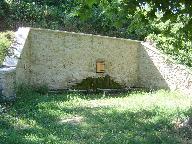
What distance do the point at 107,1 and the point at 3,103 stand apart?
18.6 feet

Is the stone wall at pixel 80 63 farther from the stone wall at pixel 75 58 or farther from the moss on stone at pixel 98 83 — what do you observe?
the moss on stone at pixel 98 83

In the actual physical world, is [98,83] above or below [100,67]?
below

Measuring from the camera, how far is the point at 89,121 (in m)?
10.7

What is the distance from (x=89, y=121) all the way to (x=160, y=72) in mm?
9515

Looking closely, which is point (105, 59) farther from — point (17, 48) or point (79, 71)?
point (17, 48)

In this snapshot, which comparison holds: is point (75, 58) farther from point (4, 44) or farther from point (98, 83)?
point (4, 44)

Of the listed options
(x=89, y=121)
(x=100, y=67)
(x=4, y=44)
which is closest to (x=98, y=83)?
(x=100, y=67)

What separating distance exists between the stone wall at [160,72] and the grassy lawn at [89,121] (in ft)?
14.1

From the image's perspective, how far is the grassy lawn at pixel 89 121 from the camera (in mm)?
9055

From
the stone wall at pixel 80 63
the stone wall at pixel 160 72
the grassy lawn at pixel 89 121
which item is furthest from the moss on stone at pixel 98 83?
the grassy lawn at pixel 89 121

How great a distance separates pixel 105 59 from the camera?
62.3ft

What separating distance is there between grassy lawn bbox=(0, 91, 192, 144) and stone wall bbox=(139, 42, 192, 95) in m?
4.30

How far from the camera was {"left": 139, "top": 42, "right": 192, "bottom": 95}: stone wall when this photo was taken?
60.3 feet

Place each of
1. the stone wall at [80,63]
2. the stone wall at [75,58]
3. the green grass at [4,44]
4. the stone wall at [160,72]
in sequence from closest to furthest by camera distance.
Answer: the green grass at [4,44] < the stone wall at [80,63] < the stone wall at [75,58] < the stone wall at [160,72]
